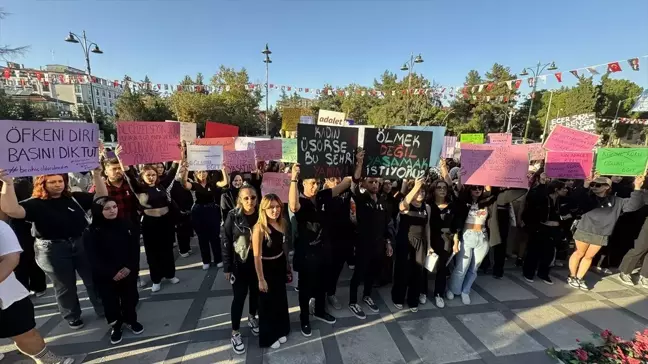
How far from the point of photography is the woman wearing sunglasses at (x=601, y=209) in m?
4.62

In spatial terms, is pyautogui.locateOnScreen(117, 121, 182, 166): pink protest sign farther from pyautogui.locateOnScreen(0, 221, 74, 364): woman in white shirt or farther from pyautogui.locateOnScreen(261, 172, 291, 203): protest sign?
pyautogui.locateOnScreen(0, 221, 74, 364): woman in white shirt

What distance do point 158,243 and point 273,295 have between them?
2.50 m

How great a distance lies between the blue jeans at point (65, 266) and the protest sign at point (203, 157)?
1878 millimetres

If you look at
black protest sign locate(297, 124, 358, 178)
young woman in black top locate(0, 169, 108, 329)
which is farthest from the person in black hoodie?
black protest sign locate(297, 124, 358, 178)

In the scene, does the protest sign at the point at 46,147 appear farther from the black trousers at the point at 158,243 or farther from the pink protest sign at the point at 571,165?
the pink protest sign at the point at 571,165

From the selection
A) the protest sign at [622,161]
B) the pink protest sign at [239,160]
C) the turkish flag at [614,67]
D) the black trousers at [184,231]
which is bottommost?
the black trousers at [184,231]

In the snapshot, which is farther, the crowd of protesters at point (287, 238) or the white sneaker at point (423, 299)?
the white sneaker at point (423, 299)

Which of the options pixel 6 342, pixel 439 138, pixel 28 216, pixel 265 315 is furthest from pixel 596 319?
pixel 6 342

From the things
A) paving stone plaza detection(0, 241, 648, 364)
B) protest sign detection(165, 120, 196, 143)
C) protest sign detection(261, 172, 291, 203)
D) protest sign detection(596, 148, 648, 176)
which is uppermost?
protest sign detection(165, 120, 196, 143)

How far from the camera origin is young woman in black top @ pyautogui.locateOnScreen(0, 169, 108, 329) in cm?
334

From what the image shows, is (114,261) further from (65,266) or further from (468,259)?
(468,259)

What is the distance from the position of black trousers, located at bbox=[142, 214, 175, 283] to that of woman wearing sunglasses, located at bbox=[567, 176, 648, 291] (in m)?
6.68

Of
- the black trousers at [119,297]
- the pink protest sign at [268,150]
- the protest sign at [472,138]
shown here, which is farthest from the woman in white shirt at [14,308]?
the protest sign at [472,138]

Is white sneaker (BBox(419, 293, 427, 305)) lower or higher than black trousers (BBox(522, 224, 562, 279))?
lower
